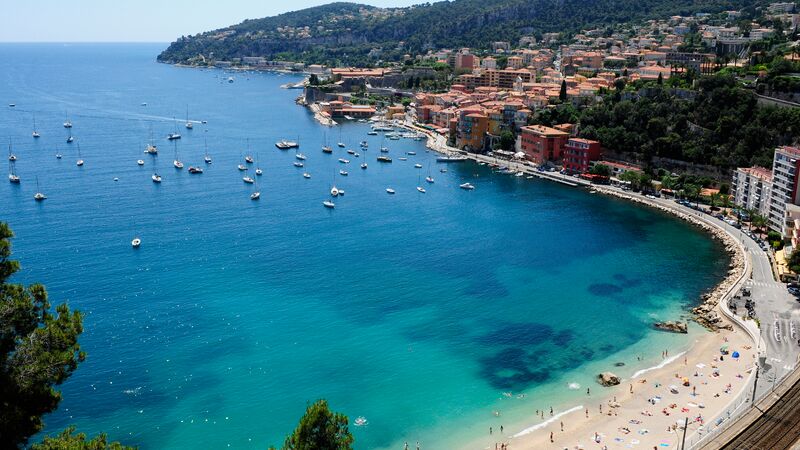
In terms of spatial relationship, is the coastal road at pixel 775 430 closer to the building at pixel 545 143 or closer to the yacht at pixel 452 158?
the building at pixel 545 143

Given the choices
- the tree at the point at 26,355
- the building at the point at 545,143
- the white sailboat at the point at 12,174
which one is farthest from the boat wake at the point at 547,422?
the white sailboat at the point at 12,174

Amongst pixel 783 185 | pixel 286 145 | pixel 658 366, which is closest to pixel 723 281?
pixel 783 185

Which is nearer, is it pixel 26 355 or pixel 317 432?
pixel 26 355

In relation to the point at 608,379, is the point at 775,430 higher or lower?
higher

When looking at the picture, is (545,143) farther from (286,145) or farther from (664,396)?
(664,396)

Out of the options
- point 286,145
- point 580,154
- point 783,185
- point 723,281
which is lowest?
point 723,281

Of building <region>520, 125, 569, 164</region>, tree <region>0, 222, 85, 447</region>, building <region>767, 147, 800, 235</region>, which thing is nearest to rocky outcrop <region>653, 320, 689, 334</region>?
building <region>767, 147, 800, 235</region>

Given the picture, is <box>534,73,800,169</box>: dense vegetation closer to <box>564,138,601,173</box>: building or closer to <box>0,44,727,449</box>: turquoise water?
<box>564,138,601,173</box>: building
